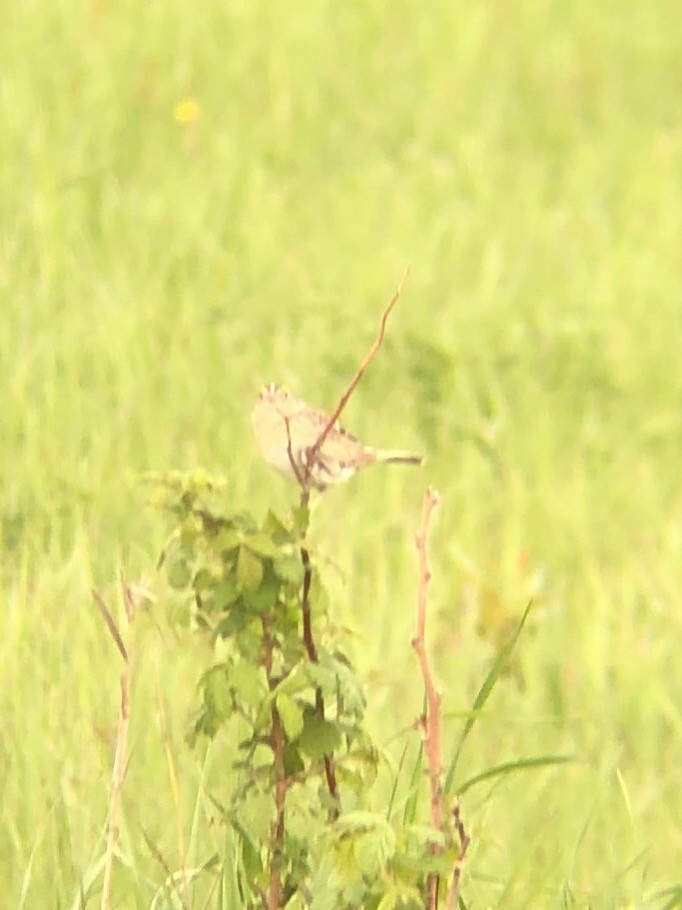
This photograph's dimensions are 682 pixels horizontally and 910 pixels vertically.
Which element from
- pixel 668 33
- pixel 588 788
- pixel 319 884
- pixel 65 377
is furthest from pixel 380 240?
pixel 319 884

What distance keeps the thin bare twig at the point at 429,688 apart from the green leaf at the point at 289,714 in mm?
138

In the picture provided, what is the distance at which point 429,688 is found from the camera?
1.81m

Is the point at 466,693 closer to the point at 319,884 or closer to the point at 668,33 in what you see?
the point at 319,884

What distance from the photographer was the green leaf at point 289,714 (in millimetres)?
1844

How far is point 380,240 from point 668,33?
240 cm

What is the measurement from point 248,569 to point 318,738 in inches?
8.6

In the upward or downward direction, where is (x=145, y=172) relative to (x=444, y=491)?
upward

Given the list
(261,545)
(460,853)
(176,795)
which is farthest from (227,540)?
(176,795)

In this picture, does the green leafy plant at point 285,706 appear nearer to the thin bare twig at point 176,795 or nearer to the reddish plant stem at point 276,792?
the reddish plant stem at point 276,792

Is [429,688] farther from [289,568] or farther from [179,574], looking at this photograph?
[179,574]

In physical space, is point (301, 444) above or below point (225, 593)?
above

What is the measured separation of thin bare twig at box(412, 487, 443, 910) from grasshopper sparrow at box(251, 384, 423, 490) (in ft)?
0.78

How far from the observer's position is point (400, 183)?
4.96 meters

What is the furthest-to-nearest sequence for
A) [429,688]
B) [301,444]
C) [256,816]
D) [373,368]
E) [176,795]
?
1. [373,368]
2. [176,795]
3. [301,444]
4. [256,816]
5. [429,688]
